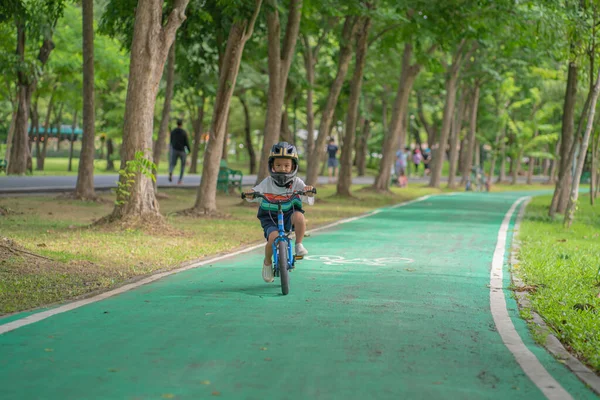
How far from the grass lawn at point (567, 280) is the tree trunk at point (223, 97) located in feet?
22.4

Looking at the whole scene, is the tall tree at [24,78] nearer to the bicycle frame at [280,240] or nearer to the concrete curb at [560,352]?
the bicycle frame at [280,240]

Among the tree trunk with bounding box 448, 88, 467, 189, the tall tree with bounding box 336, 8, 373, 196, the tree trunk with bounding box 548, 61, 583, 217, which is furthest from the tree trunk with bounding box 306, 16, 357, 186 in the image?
the tree trunk with bounding box 448, 88, 467, 189

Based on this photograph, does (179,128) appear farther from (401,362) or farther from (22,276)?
(401,362)

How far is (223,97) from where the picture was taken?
21.0 meters

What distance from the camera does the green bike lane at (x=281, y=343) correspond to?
6137 mm

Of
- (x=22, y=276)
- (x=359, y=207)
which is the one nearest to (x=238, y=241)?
(x=22, y=276)

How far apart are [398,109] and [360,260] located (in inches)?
885

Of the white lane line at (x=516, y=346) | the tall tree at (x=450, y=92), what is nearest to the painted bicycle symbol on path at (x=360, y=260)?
the white lane line at (x=516, y=346)

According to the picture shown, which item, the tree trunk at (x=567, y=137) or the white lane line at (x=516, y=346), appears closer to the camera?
→ the white lane line at (x=516, y=346)

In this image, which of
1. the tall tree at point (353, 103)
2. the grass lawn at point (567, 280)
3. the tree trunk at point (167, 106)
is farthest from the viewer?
the tall tree at point (353, 103)

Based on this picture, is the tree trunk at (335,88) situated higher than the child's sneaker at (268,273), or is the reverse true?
the tree trunk at (335,88)

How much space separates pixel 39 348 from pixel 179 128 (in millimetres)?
24796

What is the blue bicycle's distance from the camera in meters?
10.0

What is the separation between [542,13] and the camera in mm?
21031
